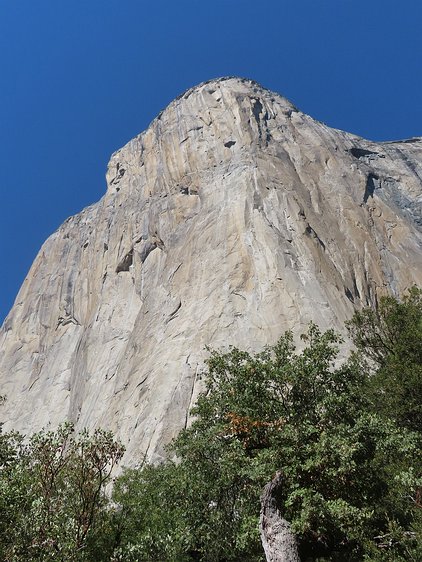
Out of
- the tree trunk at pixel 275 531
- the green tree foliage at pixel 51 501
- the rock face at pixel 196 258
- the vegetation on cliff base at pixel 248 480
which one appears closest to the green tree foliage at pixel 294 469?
the vegetation on cliff base at pixel 248 480

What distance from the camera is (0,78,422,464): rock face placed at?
128ft

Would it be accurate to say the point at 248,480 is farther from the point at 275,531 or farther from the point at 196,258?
the point at 196,258

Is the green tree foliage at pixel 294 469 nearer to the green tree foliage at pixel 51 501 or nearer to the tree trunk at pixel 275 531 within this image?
the tree trunk at pixel 275 531

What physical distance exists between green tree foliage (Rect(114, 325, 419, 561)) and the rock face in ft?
58.2

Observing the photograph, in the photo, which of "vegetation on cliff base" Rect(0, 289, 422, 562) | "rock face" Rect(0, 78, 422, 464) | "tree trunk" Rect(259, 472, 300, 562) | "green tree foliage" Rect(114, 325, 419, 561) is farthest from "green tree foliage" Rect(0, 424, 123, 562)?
"rock face" Rect(0, 78, 422, 464)

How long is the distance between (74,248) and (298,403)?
199 ft

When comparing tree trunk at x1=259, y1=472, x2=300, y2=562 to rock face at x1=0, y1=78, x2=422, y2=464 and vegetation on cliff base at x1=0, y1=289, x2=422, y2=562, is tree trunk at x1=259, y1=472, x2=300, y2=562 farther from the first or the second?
rock face at x1=0, y1=78, x2=422, y2=464

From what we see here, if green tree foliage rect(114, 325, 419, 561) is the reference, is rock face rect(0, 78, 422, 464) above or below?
above

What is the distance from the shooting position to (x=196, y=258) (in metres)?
46.8

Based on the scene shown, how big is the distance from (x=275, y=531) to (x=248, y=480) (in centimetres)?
265

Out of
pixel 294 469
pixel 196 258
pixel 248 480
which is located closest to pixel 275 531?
pixel 294 469

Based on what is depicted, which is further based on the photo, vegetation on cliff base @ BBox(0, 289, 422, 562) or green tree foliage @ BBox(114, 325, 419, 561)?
green tree foliage @ BBox(114, 325, 419, 561)

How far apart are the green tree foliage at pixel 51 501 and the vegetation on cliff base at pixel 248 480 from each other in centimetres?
3

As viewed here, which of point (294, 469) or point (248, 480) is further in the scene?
point (248, 480)
